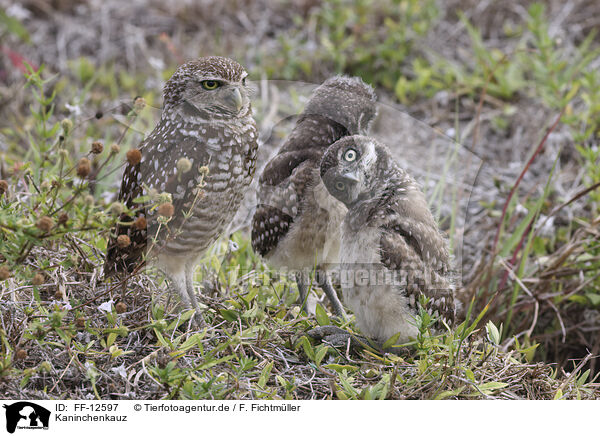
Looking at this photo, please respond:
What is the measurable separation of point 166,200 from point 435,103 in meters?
3.40

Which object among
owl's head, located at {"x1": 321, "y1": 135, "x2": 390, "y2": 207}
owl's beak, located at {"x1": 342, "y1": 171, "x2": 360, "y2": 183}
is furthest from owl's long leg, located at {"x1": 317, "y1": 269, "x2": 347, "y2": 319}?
owl's beak, located at {"x1": 342, "y1": 171, "x2": 360, "y2": 183}

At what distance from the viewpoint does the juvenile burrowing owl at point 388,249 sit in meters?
2.33

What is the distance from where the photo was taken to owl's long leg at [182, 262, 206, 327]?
2727 millimetres

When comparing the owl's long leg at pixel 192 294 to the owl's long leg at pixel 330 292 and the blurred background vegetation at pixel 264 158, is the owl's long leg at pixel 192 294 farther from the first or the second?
the owl's long leg at pixel 330 292

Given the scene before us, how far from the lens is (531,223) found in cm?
354

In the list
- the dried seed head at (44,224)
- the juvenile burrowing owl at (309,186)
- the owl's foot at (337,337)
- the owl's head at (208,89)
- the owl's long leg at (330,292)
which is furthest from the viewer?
the owl's long leg at (330,292)

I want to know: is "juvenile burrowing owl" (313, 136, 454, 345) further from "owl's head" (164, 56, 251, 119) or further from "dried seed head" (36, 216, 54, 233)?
"dried seed head" (36, 216, 54, 233)

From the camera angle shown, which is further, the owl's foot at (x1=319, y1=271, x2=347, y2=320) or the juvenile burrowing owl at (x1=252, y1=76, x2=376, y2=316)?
the owl's foot at (x1=319, y1=271, x2=347, y2=320)

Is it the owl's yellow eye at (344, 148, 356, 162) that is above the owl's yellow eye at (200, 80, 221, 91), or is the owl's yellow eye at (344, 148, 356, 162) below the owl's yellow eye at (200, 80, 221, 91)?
below

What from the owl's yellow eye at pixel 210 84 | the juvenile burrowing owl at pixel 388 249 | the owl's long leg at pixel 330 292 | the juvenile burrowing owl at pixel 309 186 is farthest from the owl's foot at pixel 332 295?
the owl's yellow eye at pixel 210 84
